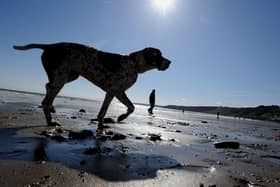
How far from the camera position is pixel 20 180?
7.91 feet

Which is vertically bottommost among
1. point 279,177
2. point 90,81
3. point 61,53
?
point 279,177

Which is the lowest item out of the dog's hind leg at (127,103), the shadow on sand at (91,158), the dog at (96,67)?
the shadow on sand at (91,158)

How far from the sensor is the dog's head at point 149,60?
24.7ft

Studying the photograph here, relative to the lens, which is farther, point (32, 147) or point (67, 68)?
point (67, 68)

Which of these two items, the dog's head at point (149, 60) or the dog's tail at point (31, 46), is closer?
the dog's tail at point (31, 46)

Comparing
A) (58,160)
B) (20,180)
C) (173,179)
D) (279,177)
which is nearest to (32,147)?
(58,160)

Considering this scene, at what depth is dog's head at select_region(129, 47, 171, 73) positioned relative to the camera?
7539 mm

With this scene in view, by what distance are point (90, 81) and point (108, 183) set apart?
18.2 ft

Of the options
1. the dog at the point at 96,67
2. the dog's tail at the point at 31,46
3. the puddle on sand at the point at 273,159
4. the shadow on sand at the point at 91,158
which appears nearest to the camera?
the shadow on sand at the point at 91,158

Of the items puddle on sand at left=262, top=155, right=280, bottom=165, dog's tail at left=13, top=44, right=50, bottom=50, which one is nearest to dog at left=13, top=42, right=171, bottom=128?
dog's tail at left=13, top=44, right=50, bottom=50

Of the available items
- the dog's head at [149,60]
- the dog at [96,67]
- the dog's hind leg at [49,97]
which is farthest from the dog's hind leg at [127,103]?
the dog's hind leg at [49,97]

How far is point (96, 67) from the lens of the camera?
7.48 metres

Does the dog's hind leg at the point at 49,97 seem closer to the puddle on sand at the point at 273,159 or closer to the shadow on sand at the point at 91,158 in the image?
the shadow on sand at the point at 91,158

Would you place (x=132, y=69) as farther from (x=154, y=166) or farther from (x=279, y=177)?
(x=279, y=177)
